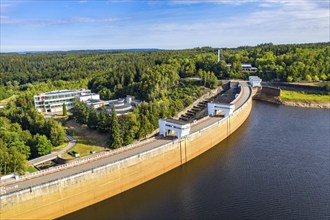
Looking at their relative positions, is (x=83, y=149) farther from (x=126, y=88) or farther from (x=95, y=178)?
(x=126, y=88)

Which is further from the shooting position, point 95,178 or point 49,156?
point 49,156

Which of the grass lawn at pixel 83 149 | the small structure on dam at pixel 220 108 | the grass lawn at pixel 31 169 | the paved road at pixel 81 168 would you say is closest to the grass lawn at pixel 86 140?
the grass lawn at pixel 83 149

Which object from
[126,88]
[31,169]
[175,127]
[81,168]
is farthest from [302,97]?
[31,169]

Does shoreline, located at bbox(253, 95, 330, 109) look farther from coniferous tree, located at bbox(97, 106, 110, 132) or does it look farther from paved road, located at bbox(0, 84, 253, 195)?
coniferous tree, located at bbox(97, 106, 110, 132)

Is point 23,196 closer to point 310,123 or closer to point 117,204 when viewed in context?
point 117,204

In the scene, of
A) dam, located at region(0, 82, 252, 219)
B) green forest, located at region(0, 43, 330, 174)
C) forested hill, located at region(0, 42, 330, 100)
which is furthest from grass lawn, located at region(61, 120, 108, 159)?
forested hill, located at region(0, 42, 330, 100)

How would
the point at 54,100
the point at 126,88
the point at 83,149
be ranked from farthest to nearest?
1. the point at 126,88
2. the point at 54,100
3. the point at 83,149

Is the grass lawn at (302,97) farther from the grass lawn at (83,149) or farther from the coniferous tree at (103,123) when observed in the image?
the grass lawn at (83,149)
